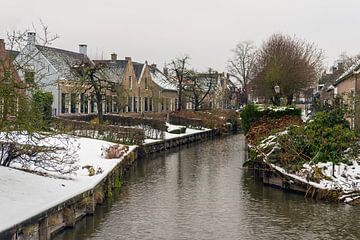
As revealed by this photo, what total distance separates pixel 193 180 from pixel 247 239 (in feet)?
26.5

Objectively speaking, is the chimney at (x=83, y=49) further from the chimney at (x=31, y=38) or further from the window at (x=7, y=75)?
the window at (x=7, y=75)

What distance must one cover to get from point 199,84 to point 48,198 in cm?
4554

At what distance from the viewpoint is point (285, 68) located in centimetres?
4212

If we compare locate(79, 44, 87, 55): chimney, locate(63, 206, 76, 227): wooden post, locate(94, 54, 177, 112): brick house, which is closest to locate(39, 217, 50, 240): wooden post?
locate(63, 206, 76, 227): wooden post

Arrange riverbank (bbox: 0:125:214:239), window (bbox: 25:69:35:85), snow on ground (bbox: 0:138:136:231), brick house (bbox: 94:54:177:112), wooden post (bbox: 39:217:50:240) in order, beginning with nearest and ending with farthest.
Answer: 1. riverbank (bbox: 0:125:214:239)
2. snow on ground (bbox: 0:138:136:231)
3. wooden post (bbox: 39:217:50:240)
4. window (bbox: 25:69:35:85)
5. brick house (bbox: 94:54:177:112)

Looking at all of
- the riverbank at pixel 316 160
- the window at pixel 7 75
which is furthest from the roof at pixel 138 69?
the window at pixel 7 75

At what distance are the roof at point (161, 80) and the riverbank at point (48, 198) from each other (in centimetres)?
4195

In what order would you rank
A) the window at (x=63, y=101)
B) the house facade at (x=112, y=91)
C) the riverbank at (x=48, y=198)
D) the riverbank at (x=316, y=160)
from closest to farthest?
the riverbank at (x=48, y=198)
the riverbank at (x=316, y=160)
the house facade at (x=112, y=91)
the window at (x=63, y=101)

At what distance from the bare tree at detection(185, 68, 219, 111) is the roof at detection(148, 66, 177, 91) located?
2.70m

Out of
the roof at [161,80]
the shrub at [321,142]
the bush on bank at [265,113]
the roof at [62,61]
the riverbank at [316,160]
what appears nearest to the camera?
the riverbank at [316,160]

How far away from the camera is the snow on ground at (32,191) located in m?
9.20

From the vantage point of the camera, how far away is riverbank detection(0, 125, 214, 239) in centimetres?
894

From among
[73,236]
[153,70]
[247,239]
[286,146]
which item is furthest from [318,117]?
[153,70]

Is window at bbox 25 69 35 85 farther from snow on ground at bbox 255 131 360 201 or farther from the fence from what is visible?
the fence
